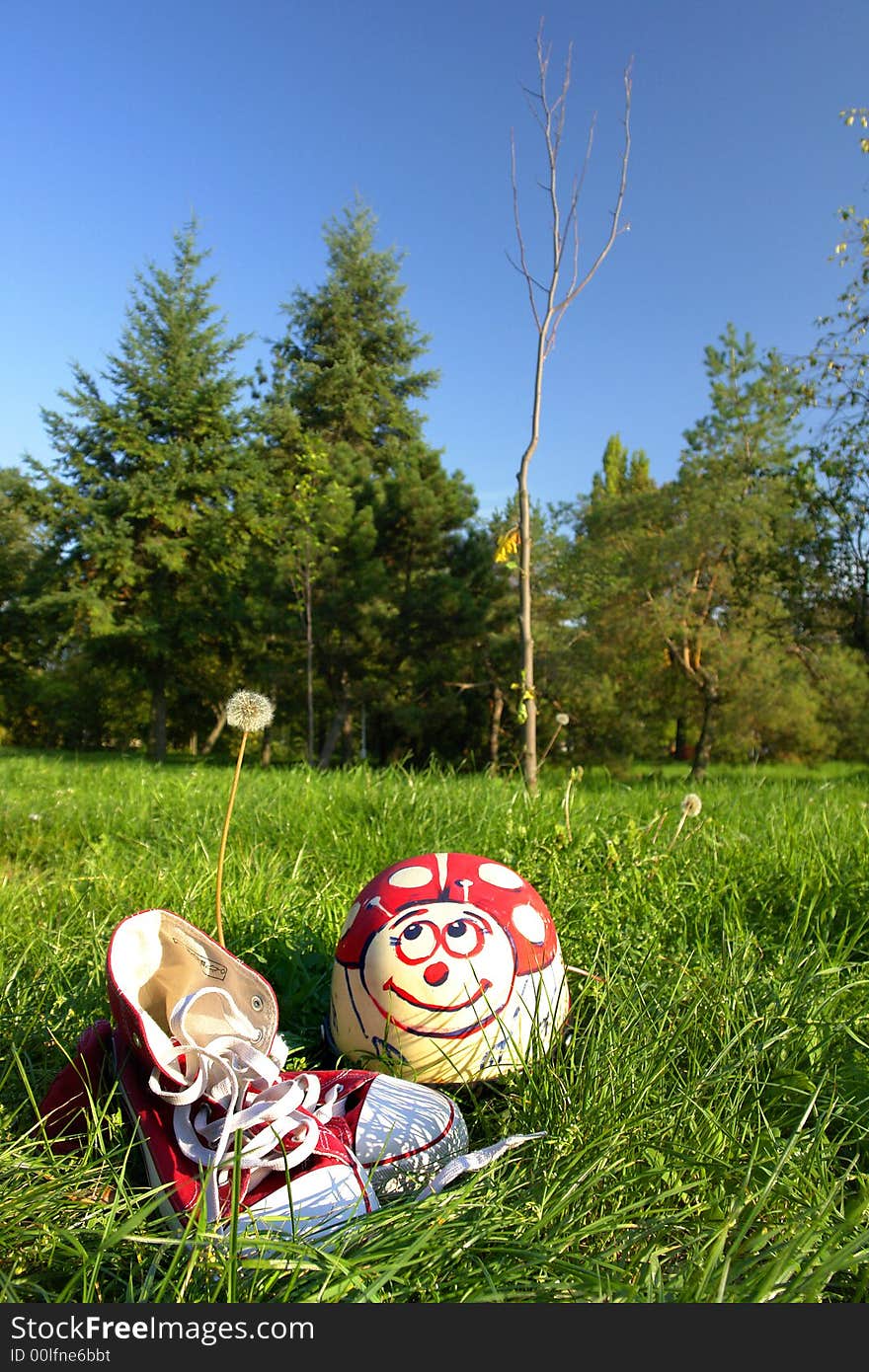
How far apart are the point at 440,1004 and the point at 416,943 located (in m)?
0.18

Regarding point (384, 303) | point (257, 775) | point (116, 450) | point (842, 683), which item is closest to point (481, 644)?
point (842, 683)

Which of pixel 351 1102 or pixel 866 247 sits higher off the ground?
pixel 866 247

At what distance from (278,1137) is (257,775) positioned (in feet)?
21.9

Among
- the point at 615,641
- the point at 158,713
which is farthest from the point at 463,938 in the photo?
the point at 158,713

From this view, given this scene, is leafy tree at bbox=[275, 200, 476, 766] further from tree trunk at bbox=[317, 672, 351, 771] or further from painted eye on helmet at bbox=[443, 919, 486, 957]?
painted eye on helmet at bbox=[443, 919, 486, 957]

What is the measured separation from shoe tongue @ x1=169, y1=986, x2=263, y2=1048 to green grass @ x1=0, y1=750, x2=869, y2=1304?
29cm

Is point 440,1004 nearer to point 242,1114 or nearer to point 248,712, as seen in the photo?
point 242,1114

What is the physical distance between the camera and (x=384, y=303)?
34.4 m

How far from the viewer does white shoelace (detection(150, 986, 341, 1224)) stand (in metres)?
1.72

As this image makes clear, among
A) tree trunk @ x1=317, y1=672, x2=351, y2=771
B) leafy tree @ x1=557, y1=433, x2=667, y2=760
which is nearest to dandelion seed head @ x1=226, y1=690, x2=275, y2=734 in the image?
leafy tree @ x1=557, y1=433, x2=667, y2=760

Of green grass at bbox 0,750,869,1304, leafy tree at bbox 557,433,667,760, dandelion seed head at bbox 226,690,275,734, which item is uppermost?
leafy tree at bbox 557,433,667,760

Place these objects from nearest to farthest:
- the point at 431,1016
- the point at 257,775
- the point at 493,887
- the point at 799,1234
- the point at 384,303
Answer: the point at 799,1234, the point at 431,1016, the point at 493,887, the point at 257,775, the point at 384,303

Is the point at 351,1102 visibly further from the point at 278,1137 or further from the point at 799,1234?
the point at 799,1234

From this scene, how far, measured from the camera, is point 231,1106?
1.72 m
